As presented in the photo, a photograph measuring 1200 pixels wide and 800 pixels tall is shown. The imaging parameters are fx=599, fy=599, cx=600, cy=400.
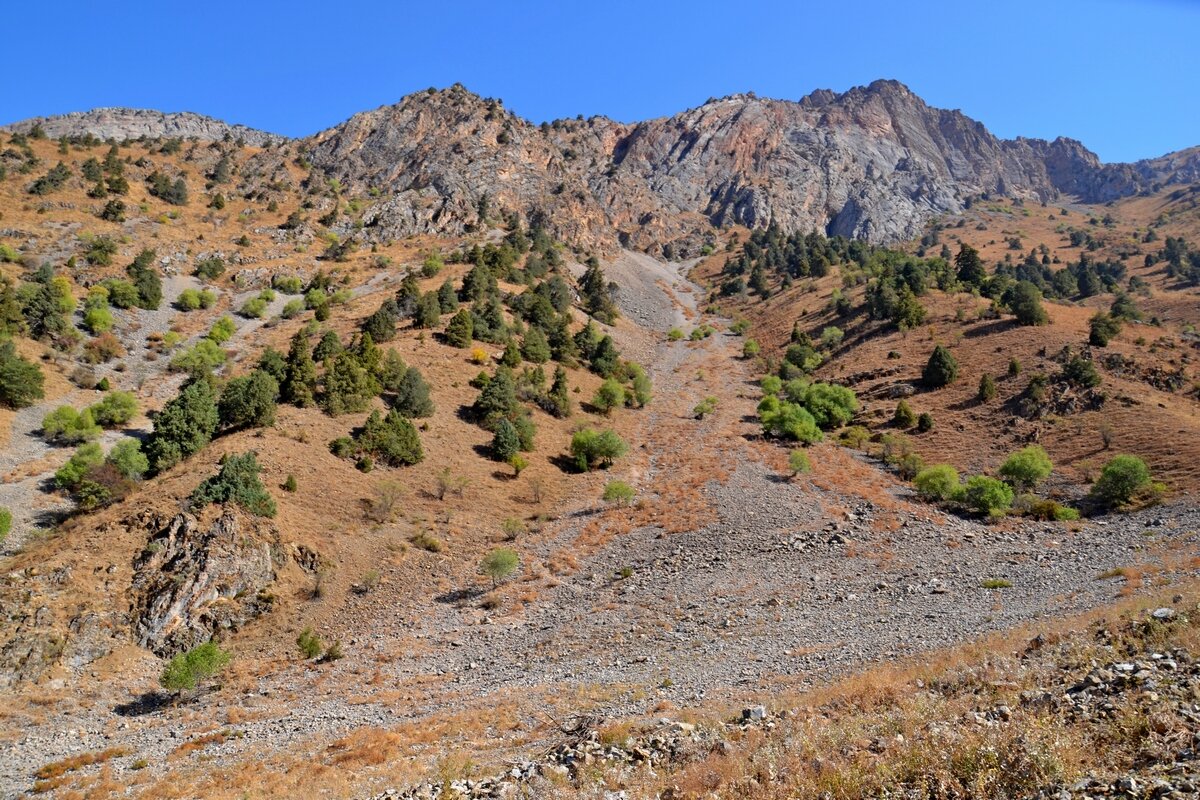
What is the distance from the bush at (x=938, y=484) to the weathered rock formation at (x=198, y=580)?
32.4 metres

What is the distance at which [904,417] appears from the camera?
46.9 m

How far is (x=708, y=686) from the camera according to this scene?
1535 centimetres

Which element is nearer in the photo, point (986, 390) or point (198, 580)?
point (198, 580)

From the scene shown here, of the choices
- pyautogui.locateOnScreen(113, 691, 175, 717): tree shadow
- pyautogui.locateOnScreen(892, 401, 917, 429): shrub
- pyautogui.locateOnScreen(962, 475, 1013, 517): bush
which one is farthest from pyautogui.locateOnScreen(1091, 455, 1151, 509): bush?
pyautogui.locateOnScreen(113, 691, 175, 717): tree shadow

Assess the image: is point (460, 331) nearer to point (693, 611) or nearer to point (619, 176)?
point (693, 611)

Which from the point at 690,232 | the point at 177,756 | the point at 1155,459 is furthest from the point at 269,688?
the point at 690,232

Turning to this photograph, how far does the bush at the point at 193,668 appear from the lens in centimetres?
1839

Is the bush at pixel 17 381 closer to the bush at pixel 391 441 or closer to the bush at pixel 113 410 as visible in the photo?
the bush at pixel 113 410

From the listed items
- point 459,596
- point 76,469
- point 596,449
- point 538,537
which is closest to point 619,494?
point 538,537

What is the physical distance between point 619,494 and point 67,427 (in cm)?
3239

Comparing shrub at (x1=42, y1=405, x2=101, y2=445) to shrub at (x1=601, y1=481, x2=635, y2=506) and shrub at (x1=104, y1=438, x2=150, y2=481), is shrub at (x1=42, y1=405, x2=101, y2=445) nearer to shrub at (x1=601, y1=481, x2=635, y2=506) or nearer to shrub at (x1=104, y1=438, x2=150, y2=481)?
shrub at (x1=104, y1=438, x2=150, y2=481)

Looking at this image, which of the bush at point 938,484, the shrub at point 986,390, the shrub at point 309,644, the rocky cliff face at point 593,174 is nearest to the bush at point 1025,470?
the bush at point 938,484

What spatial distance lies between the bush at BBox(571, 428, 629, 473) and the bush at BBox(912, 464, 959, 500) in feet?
59.9

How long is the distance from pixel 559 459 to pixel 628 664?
76.2ft
